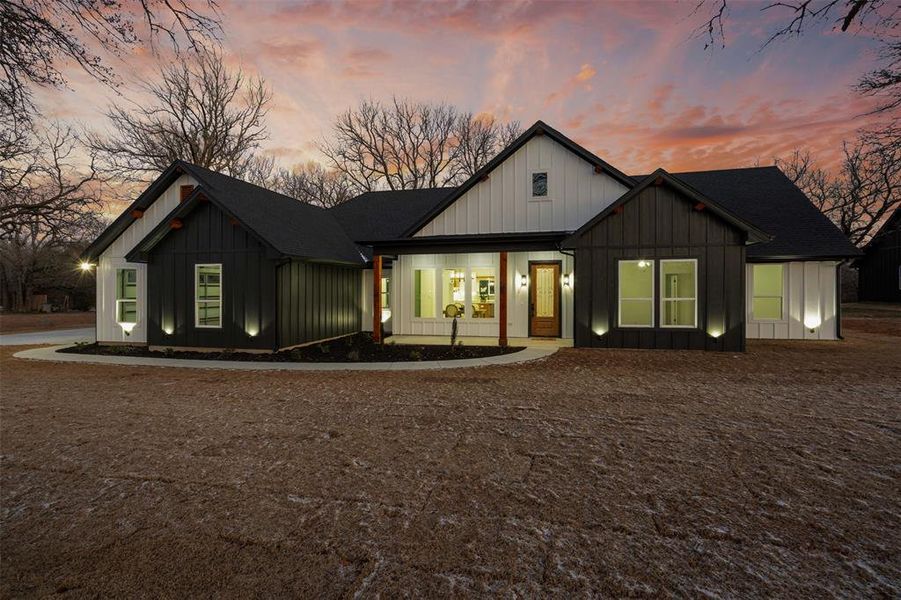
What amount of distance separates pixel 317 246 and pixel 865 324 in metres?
21.9

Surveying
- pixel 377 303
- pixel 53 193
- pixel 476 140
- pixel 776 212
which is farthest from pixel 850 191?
pixel 53 193

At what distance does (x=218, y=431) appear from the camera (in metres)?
5.21

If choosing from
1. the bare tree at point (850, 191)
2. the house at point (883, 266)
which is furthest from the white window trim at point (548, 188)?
the bare tree at point (850, 191)

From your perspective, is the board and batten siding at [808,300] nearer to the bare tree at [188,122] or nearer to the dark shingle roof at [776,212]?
the dark shingle roof at [776,212]

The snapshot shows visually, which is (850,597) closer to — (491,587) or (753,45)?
(491,587)

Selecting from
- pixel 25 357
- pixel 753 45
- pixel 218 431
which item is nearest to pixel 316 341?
pixel 25 357

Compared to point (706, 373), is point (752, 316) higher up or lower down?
higher up

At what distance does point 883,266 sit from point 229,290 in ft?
129

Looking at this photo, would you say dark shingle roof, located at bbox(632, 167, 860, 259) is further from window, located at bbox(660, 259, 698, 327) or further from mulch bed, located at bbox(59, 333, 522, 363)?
mulch bed, located at bbox(59, 333, 522, 363)

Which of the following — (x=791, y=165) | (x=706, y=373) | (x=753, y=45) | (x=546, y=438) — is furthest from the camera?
(x=791, y=165)

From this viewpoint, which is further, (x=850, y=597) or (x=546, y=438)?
(x=546, y=438)

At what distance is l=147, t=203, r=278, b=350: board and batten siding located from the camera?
37.6ft

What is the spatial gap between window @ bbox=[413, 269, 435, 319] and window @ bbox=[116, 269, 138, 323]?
8282 mm

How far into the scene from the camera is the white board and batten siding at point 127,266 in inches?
512
